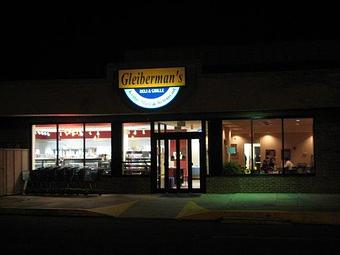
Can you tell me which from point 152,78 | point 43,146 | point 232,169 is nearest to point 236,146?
point 232,169

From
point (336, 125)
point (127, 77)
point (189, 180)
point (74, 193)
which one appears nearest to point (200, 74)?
point (127, 77)

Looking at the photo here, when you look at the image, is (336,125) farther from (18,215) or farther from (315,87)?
(18,215)

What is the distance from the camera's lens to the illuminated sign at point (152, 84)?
2073 cm

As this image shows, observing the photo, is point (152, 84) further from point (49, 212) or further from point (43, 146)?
point (49, 212)

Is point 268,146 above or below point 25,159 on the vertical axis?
above

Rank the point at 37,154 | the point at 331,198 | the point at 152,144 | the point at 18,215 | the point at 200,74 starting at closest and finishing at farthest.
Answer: the point at 18,215 → the point at 331,198 → the point at 200,74 → the point at 152,144 → the point at 37,154

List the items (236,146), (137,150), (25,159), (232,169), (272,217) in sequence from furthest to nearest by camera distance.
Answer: (25,159) → (137,150) → (236,146) → (232,169) → (272,217)

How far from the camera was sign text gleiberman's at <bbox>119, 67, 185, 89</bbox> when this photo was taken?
20703 mm

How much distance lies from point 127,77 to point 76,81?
2282 mm

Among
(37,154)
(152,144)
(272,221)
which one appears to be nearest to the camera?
(272,221)

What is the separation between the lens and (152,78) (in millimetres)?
20922

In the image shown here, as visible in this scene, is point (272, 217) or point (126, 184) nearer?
point (272, 217)

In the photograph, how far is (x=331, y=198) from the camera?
63.1 ft

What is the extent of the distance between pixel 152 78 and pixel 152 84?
244 mm
